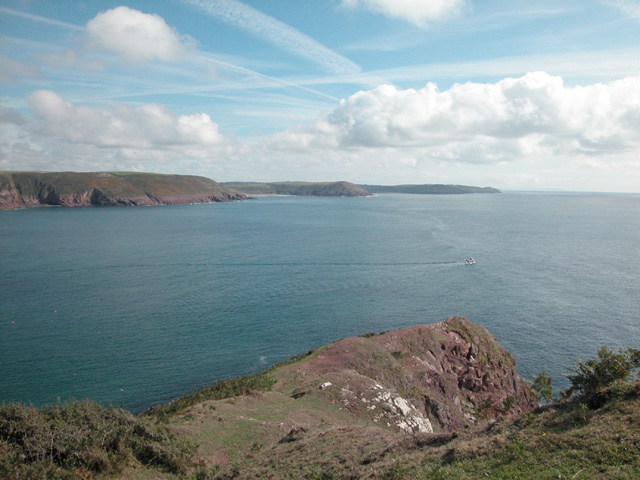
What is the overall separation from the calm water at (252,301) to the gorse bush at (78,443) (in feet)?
78.3

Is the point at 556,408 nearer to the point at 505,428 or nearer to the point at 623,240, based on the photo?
the point at 505,428

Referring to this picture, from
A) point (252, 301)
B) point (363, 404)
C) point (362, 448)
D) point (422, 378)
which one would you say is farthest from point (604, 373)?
point (252, 301)

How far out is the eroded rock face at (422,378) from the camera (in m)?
35.9

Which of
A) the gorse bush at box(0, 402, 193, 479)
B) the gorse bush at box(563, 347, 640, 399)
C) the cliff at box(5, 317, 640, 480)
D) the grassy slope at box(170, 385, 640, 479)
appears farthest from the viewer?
the gorse bush at box(563, 347, 640, 399)

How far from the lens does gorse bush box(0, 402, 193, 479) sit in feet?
54.4

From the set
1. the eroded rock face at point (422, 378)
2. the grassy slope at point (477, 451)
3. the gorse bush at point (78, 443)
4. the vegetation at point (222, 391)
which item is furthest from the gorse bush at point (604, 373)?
the vegetation at point (222, 391)

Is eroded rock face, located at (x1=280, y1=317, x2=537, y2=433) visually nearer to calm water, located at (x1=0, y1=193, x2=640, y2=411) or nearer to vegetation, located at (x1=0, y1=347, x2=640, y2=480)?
calm water, located at (x1=0, y1=193, x2=640, y2=411)

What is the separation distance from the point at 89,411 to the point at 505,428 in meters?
22.0

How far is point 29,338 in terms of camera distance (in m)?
55.2

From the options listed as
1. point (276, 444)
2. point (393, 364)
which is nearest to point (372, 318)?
point (393, 364)

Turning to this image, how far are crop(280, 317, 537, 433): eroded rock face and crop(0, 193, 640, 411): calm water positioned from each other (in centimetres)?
902

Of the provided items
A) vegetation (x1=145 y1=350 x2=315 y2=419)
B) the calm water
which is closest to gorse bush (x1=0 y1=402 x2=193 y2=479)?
vegetation (x1=145 y1=350 x2=315 y2=419)

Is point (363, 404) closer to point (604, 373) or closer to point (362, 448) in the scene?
point (362, 448)

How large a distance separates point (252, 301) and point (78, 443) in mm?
56573
